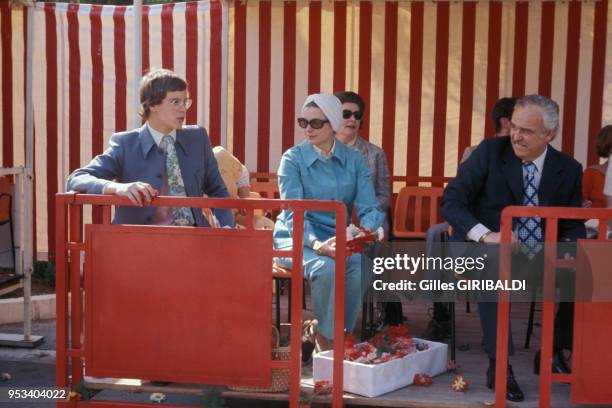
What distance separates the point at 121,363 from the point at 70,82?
468cm

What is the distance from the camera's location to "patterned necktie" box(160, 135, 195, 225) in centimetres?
436

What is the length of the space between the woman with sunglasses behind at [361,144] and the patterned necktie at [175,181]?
156cm

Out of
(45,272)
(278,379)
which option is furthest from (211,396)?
(45,272)

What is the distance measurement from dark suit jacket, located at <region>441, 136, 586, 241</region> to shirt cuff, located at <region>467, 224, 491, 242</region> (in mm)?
35

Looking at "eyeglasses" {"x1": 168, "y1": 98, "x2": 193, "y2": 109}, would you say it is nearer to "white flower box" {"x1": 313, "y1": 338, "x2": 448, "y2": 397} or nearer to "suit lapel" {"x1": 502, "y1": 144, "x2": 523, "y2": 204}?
"white flower box" {"x1": 313, "y1": 338, "x2": 448, "y2": 397}

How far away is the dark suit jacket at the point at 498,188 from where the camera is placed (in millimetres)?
4090

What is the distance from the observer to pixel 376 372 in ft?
12.5

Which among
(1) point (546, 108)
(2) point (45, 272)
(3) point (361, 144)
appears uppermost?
(1) point (546, 108)

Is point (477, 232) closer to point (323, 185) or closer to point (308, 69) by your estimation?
point (323, 185)

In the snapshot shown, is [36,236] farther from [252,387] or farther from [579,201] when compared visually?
[579,201]

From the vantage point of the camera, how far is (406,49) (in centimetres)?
732

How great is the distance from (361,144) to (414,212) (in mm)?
1315

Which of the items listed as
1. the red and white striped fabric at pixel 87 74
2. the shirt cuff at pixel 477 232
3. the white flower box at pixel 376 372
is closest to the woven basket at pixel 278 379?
the white flower box at pixel 376 372

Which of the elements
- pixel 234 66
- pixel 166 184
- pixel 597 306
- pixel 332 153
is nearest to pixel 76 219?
Result: pixel 166 184
